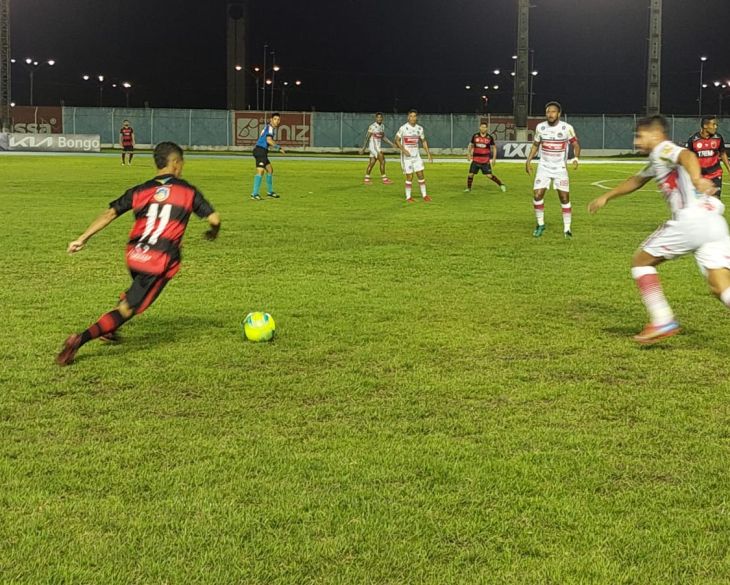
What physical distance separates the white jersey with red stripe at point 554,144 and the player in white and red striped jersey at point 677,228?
669 centimetres

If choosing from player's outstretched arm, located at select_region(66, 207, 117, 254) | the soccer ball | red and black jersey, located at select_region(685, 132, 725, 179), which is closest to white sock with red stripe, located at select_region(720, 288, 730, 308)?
the soccer ball

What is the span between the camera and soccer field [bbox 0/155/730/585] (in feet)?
10.8

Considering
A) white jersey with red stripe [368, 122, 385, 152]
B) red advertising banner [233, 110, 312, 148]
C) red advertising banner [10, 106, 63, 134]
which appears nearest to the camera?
white jersey with red stripe [368, 122, 385, 152]

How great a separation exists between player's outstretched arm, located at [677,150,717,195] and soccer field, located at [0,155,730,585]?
4.24ft

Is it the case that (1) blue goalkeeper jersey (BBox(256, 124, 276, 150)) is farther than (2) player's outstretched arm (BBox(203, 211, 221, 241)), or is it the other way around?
(1) blue goalkeeper jersey (BBox(256, 124, 276, 150))

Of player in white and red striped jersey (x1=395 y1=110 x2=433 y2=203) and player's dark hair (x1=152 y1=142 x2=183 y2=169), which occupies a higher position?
player in white and red striped jersey (x1=395 y1=110 x2=433 y2=203)

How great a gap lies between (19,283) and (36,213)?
748cm

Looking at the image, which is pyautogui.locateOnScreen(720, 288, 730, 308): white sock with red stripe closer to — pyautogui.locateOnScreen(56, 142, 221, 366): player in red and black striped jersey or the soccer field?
the soccer field

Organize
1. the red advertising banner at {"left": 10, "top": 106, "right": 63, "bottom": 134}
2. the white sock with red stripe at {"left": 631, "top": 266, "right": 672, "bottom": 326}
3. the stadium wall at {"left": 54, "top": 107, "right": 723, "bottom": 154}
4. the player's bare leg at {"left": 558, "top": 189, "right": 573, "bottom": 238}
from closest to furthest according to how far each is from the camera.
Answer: the white sock with red stripe at {"left": 631, "top": 266, "right": 672, "bottom": 326}, the player's bare leg at {"left": 558, "top": 189, "right": 573, "bottom": 238}, the stadium wall at {"left": 54, "top": 107, "right": 723, "bottom": 154}, the red advertising banner at {"left": 10, "top": 106, "right": 63, "bottom": 134}

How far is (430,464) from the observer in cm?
420

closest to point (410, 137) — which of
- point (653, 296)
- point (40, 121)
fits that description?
point (653, 296)

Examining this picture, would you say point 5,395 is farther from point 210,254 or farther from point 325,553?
point 210,254

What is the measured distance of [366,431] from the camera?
4719 millimetres

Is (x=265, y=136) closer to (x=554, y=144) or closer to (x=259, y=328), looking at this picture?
(x=554, y=144)
